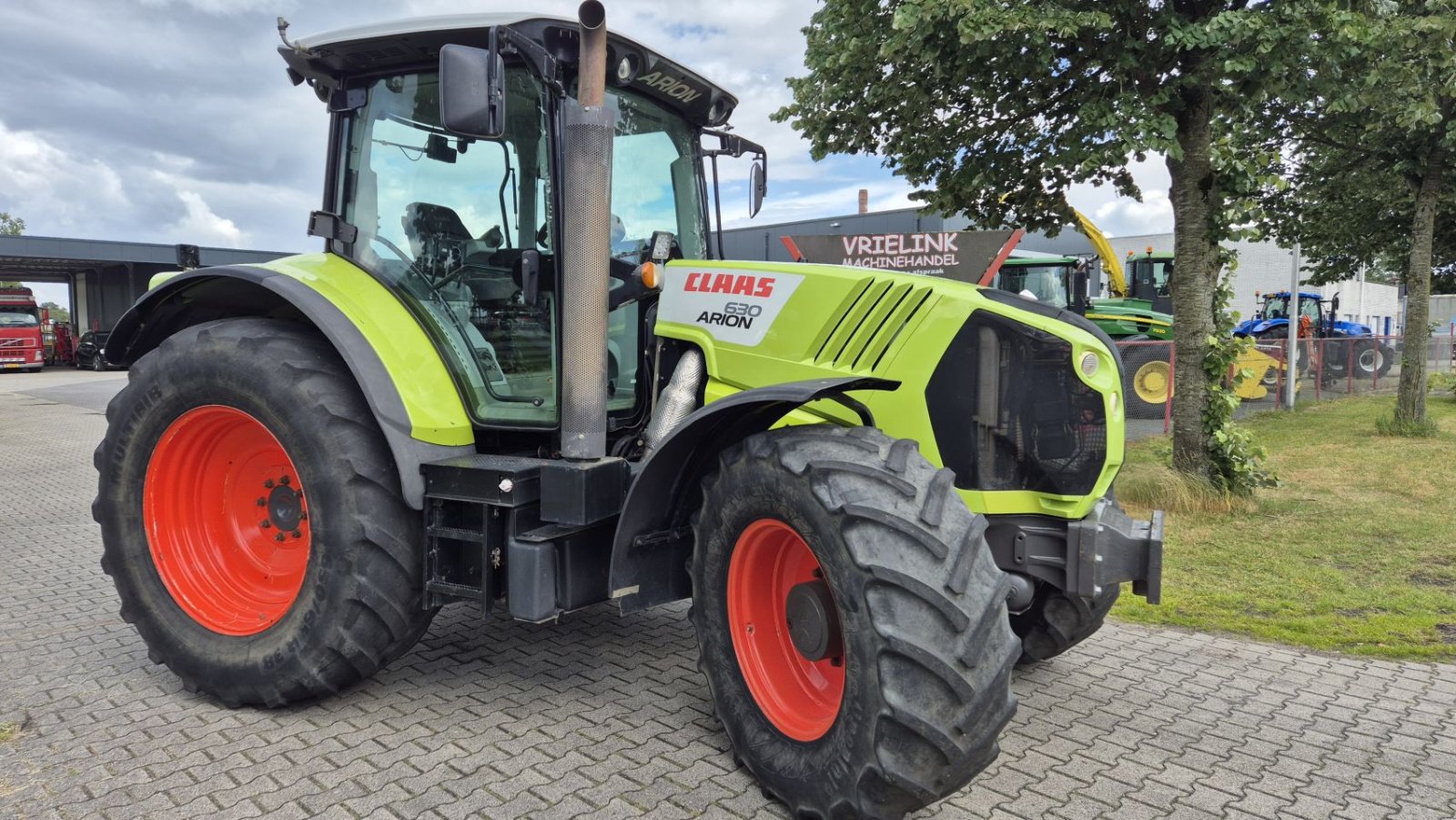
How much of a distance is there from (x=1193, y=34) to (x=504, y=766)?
6182 millimetres

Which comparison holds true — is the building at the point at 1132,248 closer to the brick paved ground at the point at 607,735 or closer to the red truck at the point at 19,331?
the brick paved ground at the point at 607,735

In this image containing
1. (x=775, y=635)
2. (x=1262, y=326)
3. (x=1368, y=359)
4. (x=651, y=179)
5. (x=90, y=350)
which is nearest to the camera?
(x=775, y=635)

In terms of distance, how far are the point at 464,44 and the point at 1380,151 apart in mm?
11922

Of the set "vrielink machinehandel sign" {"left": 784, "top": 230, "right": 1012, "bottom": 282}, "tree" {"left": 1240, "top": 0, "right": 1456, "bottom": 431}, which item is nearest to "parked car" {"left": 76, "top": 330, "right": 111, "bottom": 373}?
"tree" {"left": 1240, "top": 0, "right": 1456, "bottom": 431}

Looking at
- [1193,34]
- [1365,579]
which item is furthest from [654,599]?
[1193,34]

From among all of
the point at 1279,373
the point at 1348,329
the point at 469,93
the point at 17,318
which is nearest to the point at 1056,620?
the point at 469,93

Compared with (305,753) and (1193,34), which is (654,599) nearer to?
(305,753)

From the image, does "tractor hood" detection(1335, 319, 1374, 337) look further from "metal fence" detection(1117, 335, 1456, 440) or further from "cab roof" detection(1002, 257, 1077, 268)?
"cab roof" detection(1002, 257, 1077, 268)

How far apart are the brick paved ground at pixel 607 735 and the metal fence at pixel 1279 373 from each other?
8170mm

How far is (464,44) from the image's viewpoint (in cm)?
345

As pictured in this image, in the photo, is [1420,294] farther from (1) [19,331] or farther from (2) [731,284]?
(1) [19,331]

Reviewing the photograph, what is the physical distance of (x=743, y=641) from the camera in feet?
9.87

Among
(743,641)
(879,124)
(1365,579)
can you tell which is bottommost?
(1365,579)

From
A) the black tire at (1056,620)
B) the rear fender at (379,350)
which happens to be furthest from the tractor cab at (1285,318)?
the rear fender at (379,350)
